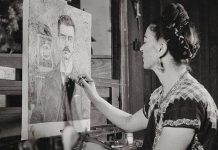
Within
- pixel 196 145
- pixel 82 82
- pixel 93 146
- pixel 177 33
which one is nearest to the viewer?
pixel 93 146

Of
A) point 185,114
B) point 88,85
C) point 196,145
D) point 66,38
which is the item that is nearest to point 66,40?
point 66,38

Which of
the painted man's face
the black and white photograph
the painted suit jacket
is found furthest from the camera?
the painted man's face

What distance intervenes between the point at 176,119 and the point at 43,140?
2.15ft

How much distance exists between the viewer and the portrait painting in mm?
1604

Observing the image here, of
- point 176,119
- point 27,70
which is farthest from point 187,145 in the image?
point 27,70

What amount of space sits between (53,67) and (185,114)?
2.27 feet

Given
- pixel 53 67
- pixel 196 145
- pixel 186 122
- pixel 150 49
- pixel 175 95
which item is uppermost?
pixel 150 49

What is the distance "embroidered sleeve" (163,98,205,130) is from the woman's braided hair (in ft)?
0.96

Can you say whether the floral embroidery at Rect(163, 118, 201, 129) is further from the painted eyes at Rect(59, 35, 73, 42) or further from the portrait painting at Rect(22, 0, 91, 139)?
the painted eyes at Rect(59, 35, 73, 42)

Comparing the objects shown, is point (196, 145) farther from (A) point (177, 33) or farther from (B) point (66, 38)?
(B) point (66, 38)

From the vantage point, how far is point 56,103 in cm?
182

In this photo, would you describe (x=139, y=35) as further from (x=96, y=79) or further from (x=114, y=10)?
(x=96, y=79)

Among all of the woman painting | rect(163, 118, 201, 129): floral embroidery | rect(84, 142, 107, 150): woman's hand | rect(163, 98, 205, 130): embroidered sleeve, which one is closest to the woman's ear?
the woman painting

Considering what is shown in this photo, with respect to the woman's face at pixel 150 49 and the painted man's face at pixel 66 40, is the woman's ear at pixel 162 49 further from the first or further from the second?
the painted man's face at pixel 66 40
